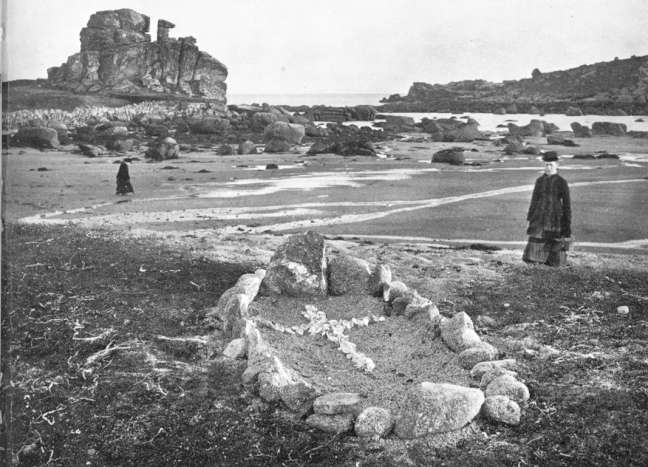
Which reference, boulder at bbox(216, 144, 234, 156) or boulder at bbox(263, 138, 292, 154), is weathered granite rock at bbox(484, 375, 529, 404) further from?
boulder at bbox(263, 138, 292, 154)

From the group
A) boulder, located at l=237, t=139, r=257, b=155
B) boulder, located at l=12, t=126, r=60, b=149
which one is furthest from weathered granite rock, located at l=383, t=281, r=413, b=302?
boulder, located at l=237, t=139, r=257, b=155

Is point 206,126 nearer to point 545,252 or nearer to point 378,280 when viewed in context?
point 378,280

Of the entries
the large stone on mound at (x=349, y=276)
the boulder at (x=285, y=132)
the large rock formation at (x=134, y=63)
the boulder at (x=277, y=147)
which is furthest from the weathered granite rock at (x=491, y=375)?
the boulder at (x=285, y=132)

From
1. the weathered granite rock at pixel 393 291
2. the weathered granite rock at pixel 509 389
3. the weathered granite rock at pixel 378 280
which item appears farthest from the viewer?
the weathered granite rock at pixel 378 280

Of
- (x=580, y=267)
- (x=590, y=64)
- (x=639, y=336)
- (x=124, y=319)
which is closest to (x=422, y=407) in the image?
(x=639, y=336)

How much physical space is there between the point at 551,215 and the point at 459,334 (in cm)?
215

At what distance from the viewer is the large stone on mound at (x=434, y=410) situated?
11.9ft

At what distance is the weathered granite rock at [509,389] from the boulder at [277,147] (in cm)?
901

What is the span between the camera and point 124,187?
8.34m

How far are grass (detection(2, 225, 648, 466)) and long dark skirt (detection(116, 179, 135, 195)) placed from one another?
149 centimetres

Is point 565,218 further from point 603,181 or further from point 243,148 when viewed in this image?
point 243,148

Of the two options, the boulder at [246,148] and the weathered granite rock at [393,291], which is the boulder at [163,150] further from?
the weathered granite rock at [393,291]

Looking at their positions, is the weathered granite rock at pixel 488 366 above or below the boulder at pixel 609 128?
below

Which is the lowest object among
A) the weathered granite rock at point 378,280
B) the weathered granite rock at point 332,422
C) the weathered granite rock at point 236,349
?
the weathered granite rock at point 332,422
